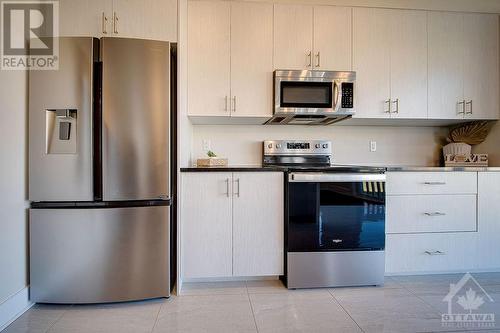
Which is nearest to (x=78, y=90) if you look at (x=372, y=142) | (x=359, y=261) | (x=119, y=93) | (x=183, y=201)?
(x=119, y=93)

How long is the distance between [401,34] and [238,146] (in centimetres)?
173

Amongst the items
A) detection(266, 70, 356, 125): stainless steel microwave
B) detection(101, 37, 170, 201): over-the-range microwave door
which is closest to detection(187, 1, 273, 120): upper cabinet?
detection(266, 70, 356, 125): stainless steel microwave

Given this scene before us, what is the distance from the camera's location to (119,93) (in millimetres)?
1833

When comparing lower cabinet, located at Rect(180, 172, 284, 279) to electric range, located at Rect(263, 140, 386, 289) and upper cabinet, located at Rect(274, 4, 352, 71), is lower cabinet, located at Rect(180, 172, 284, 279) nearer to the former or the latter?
electric range, located at Rect(263, 140, 386, 289)

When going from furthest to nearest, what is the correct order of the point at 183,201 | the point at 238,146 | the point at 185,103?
the point at 238,146
the point at 185,103
the point at 183,201

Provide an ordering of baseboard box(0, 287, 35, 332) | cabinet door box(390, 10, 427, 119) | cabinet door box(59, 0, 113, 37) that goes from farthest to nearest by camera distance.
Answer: cabinet door box(390, 10, 427, 119) → cabinet door box(59, 0, 113, 37) → baseboard box(0, 287, 35, 332)

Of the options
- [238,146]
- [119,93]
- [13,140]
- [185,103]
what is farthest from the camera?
[238,146]

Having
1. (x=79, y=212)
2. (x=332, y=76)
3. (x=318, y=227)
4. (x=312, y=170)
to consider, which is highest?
(x=332, y=76)

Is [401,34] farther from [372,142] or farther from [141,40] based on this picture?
[141,40]

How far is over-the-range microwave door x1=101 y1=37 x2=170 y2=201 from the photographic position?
1.83m

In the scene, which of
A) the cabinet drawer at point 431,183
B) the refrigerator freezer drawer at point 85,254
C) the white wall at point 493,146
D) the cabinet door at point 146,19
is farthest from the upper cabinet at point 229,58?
the white wall at point 493,146

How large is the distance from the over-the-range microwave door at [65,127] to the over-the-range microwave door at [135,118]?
0.11 meters

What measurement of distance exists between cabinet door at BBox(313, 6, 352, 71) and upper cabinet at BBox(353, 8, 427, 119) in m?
0.07

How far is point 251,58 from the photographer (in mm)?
2357
